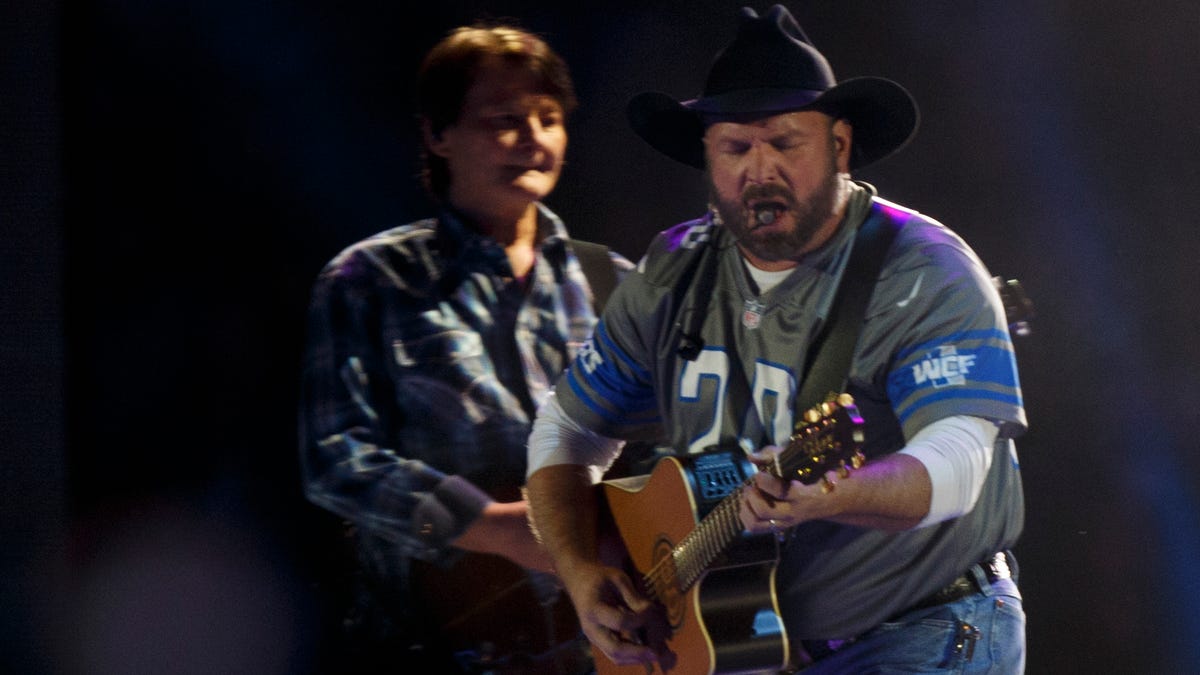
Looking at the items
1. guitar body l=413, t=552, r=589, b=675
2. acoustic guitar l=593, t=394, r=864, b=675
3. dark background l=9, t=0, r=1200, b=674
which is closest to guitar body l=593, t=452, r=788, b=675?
acoustic guitar l=593, t=394, r=864, b=675

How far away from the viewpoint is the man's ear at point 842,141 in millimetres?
2436

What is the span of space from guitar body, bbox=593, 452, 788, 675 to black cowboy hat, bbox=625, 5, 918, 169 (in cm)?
68

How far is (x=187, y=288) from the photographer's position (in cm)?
352

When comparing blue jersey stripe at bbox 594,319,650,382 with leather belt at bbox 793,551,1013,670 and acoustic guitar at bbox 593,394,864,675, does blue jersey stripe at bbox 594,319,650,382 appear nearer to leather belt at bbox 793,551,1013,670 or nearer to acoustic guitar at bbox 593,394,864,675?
acoustic guitar at bbox 593,394,864,675

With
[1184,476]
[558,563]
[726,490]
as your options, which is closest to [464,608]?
[558,563]

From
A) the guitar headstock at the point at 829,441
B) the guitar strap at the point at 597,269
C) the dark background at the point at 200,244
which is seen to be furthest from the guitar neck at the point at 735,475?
the dark background at the point at 200,244

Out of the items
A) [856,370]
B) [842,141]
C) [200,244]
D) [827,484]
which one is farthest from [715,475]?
[200,244]

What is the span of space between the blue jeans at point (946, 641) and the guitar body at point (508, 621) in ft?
3.02

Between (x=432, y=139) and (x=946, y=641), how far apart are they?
194 centimetres

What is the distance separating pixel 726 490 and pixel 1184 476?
1.40 metres

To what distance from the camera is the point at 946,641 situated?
2.19 m

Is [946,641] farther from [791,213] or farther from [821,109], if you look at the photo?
[821,109]

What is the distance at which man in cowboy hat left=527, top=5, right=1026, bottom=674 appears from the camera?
2062 mm

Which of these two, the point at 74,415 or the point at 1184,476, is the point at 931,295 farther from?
the point at 74,415
